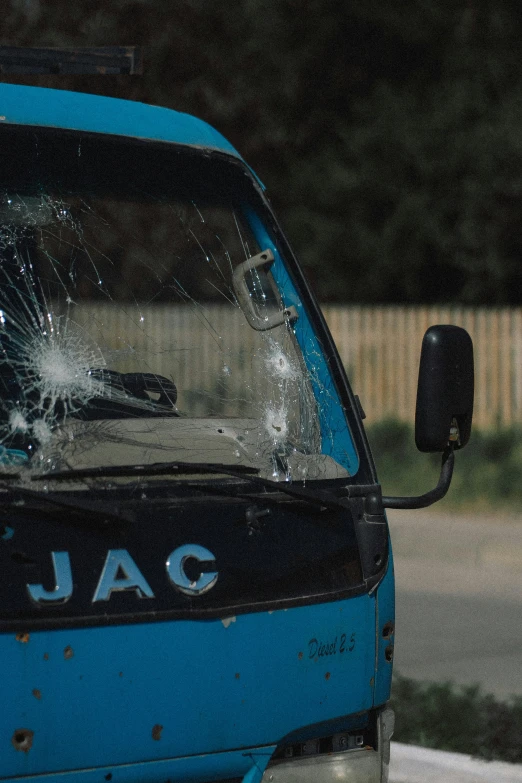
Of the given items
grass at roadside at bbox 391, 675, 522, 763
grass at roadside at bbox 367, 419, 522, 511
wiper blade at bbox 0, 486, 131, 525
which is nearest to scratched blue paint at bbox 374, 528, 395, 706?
wiper blade at bbox 0, 486, 131, 525

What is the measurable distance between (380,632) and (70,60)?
2100 millimetres

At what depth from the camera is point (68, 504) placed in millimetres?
3234

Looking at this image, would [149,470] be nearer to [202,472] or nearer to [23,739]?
[202,472]

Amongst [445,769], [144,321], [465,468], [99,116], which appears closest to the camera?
[144,321]

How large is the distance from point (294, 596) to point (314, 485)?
34cm

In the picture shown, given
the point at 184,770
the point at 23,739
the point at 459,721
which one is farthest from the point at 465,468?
the point at 23,739

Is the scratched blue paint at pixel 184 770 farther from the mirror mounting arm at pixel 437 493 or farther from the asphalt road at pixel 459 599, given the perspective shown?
the asphalt road at pixel 459 599

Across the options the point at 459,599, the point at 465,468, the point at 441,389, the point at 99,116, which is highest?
the point at 99,116

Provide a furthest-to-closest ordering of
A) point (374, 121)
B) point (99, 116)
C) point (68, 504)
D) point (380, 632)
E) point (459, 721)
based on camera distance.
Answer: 1. point (374, 121)
2. point (459, 721)
3. point (99, 116)
4. point (380, 632)
5. point (68, 504)

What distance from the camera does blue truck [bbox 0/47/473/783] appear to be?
3.20 meters

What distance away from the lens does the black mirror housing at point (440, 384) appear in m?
3.79

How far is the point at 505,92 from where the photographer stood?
78.6 ft

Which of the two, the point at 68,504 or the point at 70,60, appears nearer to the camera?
the point at 68,504

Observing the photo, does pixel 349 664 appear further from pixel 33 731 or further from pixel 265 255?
pixel 265 255
